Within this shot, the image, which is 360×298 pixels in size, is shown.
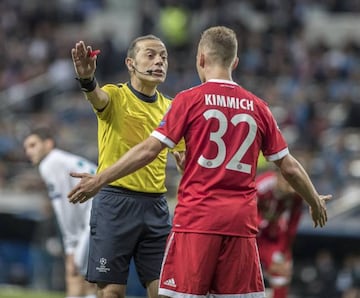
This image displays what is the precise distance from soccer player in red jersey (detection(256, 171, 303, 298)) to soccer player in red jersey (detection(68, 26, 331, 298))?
408 cm

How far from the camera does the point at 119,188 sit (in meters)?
8.79

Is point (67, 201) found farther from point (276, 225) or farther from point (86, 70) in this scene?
point (86, 70)

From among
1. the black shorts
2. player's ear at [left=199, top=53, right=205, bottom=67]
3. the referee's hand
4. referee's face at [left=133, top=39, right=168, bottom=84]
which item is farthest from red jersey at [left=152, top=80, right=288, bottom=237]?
referee's face at [left=133, top=39, right=168, bottom=84]

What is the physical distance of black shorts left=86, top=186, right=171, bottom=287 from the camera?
28.5ft

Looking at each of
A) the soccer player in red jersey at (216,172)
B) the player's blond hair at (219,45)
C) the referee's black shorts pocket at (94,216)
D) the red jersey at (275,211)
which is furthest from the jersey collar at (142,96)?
the red jersey at (275,211)

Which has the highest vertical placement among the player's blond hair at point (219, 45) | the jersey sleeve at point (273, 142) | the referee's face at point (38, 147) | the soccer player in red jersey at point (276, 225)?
the player's blond hair at point (219, 45)

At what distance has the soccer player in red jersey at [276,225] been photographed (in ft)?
38.8

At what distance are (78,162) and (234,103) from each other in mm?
4195

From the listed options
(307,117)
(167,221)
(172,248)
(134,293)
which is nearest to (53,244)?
(134,293)

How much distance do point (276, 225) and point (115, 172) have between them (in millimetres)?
4979

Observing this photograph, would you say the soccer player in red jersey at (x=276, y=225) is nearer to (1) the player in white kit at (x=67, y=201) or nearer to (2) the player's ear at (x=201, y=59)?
(1) the player in white kit at (x=67, y=201)

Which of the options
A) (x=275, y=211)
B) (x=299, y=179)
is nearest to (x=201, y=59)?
(x=299, y=179)

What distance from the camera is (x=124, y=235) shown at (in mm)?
8695

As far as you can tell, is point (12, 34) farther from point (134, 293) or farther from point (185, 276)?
point (185, 276)
